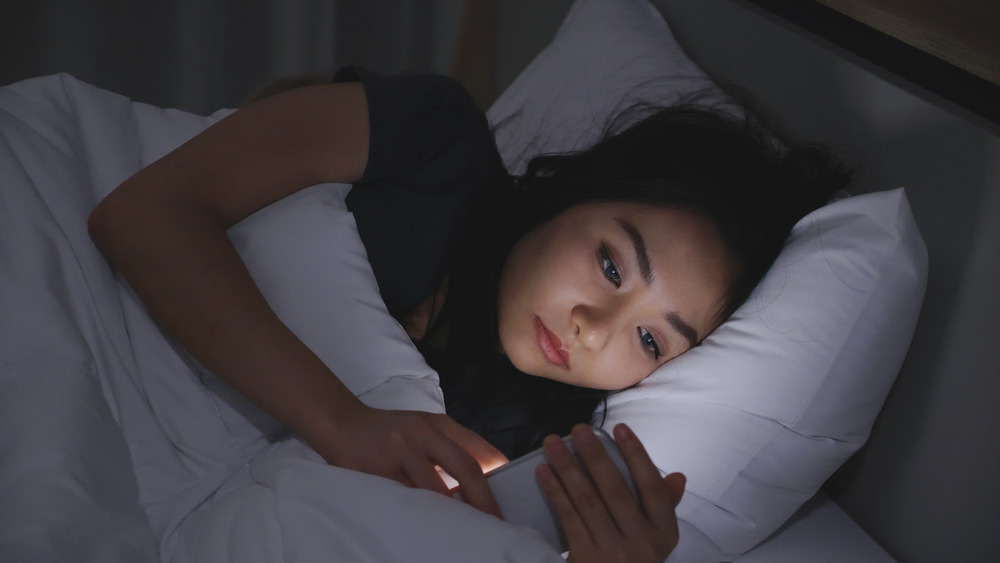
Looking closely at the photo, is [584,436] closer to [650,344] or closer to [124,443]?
[650,344]

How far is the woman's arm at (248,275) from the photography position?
0.78 metres

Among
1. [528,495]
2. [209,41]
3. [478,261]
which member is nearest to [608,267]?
[478,261]

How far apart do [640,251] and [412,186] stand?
1.06 ft

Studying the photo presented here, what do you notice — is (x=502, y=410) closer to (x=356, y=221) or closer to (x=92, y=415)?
(x=356, y=221)

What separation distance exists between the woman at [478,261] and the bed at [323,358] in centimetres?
5

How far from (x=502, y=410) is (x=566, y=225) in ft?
0.91

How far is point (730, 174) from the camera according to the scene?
3.47 ft

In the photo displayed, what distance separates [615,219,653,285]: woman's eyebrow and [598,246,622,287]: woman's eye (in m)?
0.03

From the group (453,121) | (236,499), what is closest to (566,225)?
(453,121)

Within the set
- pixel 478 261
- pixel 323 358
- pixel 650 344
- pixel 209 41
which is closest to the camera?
pixel 323 358

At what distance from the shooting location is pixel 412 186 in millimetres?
1081

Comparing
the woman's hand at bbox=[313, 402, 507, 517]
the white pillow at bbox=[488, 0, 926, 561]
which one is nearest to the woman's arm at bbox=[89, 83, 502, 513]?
the woman's hand at bbox=[313, 402, 507, 517]

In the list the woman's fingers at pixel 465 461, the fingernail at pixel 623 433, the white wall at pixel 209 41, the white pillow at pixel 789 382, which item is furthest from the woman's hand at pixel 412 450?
the white wall at pixel 209 41

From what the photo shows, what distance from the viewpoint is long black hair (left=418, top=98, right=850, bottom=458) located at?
1.03m
